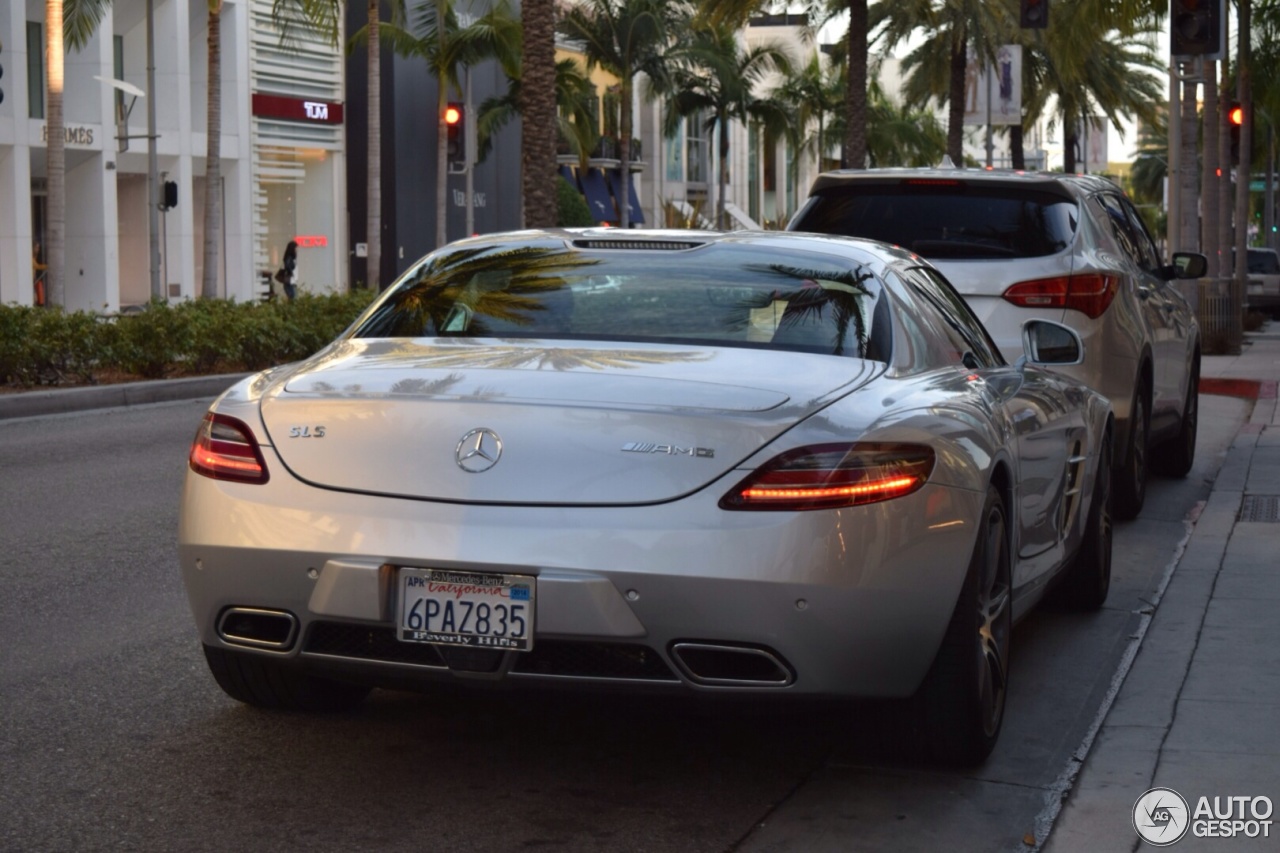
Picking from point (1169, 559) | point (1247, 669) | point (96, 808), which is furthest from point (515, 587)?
point (1169, 559)

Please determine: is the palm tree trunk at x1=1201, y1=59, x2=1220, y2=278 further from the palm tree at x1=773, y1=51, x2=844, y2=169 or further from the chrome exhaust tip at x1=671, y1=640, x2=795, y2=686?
the palm tree at x1=773, y1=51, x2=844, y2=169

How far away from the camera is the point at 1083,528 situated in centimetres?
692

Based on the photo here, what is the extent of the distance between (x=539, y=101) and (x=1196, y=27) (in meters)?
8.30

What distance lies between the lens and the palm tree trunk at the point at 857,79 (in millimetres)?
29328

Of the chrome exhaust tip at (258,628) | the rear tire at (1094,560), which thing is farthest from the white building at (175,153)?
the chrome exhaust tip at (258,628)

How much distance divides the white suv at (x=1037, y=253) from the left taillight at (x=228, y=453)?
518 centimetres

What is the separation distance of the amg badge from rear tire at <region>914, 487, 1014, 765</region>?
0.88 metres

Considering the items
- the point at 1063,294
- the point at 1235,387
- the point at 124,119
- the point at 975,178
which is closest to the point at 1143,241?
the point at 975,178

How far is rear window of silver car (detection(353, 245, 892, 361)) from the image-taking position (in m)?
5.24

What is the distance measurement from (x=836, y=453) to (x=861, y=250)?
1625 mm

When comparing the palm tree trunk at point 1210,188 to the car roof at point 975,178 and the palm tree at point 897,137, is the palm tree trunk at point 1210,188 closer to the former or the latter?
the car roof at point 975,178

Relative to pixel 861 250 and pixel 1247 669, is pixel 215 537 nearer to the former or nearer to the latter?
pixel 861 250

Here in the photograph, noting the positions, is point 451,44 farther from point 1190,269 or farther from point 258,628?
point 258,628

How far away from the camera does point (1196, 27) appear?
16.0 meters
